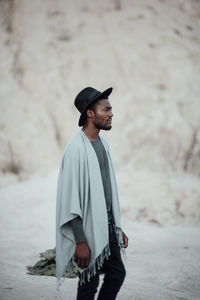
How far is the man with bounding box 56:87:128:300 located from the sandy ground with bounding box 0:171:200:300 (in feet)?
4.75

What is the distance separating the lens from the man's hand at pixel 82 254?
2.38m

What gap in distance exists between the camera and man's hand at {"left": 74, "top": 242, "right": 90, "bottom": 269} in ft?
7.79

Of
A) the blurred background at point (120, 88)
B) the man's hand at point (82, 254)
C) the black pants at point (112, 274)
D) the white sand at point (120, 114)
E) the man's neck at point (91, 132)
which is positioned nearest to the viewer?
the man's hand at point (82, 254)

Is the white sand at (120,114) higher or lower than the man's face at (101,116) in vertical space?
higher

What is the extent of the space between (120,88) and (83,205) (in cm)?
938

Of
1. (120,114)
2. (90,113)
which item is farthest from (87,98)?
(120,114)

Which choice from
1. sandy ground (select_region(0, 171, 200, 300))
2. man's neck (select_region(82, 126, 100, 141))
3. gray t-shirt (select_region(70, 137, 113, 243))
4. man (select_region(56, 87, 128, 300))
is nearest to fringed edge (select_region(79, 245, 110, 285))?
man (select_region(56, 87, 128, 300))

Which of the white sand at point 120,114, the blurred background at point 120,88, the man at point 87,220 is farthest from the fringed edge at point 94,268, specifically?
the blurred background at point 120,88

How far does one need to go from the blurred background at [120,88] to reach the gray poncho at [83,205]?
594 cm

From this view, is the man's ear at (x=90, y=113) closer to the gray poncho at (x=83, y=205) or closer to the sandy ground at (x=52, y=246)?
the gray poncho at (x=83, y=205)

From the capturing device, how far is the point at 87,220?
8.16 ft

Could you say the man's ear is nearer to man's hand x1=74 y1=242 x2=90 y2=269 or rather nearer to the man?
the man

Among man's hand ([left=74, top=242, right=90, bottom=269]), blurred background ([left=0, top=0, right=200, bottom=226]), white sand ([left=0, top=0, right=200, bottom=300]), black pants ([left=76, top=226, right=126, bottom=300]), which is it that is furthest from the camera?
blurred background ([left=0, top=0, right=200, bottom=226])

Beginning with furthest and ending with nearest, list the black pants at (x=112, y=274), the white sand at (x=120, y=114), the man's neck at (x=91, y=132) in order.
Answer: the white sand at (x=120, y=114)
the man's neck at (x=91, y=132)
the black pants at (x=112, y=274)
